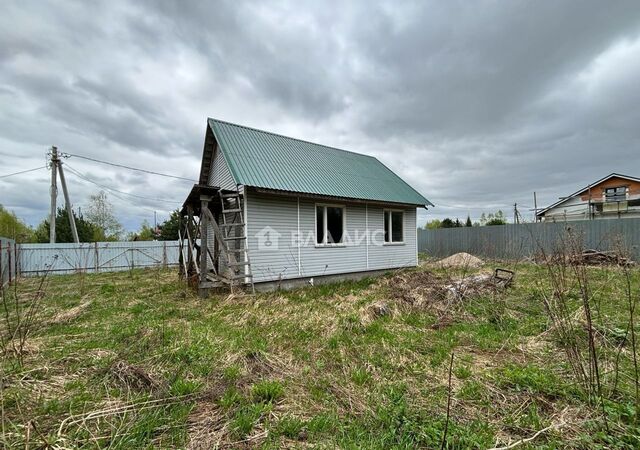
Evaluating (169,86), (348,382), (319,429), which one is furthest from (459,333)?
(169,86)

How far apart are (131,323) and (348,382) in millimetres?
4281

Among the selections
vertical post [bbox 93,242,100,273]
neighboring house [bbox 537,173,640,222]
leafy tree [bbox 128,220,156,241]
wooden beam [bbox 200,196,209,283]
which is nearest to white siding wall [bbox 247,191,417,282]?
wooden beam [bbox 200,196,209,283]

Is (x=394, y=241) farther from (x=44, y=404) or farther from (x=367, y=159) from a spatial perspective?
(x=44, y=404)

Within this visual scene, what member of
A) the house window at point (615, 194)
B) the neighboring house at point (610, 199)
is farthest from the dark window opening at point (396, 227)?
the house window at point (615, 194)

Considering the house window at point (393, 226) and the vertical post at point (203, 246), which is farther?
the house window at point (393, 226)

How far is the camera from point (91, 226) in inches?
904

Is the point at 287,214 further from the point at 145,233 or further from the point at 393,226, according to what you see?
the point at 145,233

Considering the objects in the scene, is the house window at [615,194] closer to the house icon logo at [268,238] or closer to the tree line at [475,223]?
the tree line at [475,223]

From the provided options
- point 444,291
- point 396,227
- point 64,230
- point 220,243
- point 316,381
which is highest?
point 64,230

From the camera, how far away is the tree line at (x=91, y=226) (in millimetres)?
20672

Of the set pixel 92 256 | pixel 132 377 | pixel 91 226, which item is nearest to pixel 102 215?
pixel 91 226

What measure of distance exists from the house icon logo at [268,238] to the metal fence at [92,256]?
23.3ft

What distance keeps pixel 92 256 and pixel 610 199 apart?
36283mm

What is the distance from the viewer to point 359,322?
494cm
